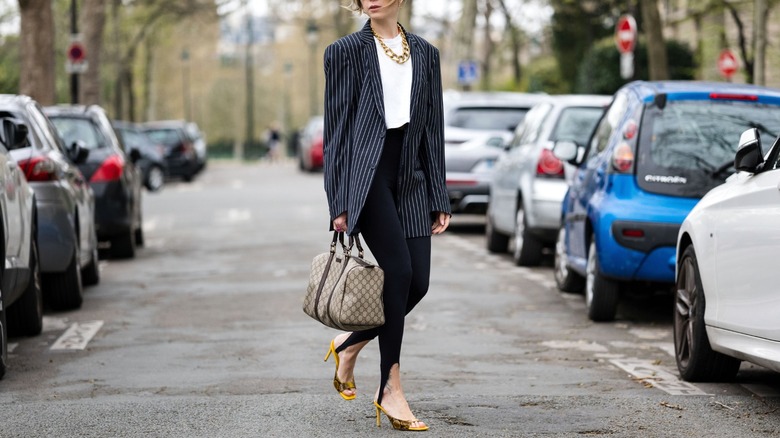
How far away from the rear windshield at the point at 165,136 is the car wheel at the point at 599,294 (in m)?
32.1

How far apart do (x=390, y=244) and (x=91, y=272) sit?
291 inches

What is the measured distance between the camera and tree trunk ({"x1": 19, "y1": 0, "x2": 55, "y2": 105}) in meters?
24.9

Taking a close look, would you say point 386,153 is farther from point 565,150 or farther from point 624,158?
point 565,150

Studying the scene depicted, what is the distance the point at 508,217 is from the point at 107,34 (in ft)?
137

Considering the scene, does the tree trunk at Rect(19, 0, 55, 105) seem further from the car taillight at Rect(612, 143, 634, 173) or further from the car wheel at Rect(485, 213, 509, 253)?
the car taillight at Rect(612, 143, 634, 173)

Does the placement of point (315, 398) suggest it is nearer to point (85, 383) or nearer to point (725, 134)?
point (85, 383)

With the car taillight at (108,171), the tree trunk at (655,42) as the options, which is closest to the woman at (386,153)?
the car taillight at (108,171)

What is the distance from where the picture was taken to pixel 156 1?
48.8m

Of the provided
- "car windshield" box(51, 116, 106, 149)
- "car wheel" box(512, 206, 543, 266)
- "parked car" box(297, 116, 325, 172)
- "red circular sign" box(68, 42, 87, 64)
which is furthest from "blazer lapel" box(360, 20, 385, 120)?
"parked car" box(297, 116, 325, 172)

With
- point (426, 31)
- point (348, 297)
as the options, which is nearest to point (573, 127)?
point (348, 297)

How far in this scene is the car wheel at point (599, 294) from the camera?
10.4m

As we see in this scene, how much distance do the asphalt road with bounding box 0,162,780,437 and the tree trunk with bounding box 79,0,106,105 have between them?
77.0ft

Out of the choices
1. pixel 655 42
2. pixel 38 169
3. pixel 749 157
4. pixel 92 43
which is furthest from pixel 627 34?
pixel 749 157

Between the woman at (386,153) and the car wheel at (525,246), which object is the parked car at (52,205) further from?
the woman at (386,153)
